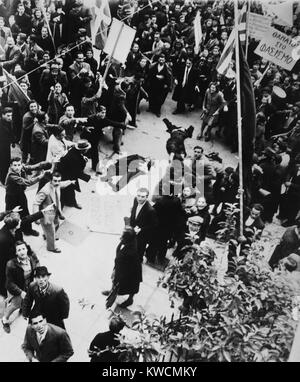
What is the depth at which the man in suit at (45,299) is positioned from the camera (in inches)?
250

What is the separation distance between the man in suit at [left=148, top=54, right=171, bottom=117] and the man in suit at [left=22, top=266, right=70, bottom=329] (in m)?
6.38

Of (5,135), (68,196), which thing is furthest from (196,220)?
(5,135)

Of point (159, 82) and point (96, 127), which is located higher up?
point (159, 82)

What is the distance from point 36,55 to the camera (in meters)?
10.9

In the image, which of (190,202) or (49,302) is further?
(190,202)

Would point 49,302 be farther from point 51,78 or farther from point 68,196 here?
point 51,78

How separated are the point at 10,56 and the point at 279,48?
225 inches

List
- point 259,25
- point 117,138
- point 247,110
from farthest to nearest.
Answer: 1. point 117,138
2. point 259,25
3. point 247,110

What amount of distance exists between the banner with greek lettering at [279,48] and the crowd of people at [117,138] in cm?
117

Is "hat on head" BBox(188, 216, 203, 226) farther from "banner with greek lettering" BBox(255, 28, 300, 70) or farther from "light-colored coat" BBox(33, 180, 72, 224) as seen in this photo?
"banner with greek lettering" BBox(255, 28, 300, 70)

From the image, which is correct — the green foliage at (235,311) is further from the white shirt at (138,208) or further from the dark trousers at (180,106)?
the dark trousers at (180,106)

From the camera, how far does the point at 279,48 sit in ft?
29.3

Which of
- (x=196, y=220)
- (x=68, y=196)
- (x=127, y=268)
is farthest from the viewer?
(x=68, y=196)

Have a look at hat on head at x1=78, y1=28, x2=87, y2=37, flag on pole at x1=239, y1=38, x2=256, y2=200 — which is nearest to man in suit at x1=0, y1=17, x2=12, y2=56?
hat on head at x1=78, y1=28, x2=87, y2=37
